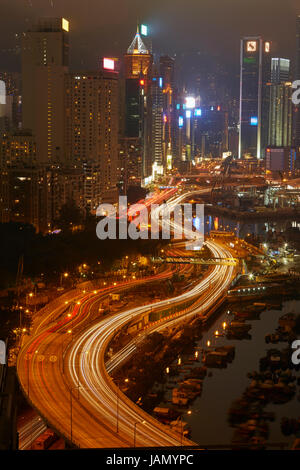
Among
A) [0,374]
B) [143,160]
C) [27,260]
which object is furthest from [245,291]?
[143,160]

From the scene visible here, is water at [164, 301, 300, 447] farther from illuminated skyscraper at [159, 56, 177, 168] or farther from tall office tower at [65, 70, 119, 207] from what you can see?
illuminated skyscraper at [159, 56, 177, 168]

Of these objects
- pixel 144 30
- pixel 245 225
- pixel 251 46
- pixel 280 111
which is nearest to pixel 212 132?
pixel 280 111

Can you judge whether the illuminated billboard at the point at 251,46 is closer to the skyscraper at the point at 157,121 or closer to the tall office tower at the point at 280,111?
the tall office tower at the point at 280,111

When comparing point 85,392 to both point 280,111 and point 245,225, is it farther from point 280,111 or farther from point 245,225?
point 280,111

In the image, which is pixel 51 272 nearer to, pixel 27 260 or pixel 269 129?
pixel 27 260

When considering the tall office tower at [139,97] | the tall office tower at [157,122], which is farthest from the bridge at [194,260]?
the tall office tower at [157,122]

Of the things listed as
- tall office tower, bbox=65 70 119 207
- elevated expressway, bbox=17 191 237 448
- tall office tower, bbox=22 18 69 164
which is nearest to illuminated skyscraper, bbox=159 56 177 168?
tall office tower, bbox=65 70 119 207
